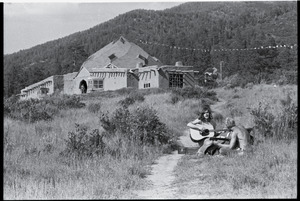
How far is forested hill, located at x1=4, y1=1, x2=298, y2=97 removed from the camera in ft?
115

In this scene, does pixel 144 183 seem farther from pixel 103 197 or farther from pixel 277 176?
pixel 277 176

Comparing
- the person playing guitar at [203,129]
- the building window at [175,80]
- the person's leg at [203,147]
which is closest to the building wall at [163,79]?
the building window at [175,80]

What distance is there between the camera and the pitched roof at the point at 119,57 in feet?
134

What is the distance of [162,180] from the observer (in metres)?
7.09

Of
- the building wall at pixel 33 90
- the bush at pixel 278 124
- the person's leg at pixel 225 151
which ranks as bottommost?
the person's leg at pixel 225 151

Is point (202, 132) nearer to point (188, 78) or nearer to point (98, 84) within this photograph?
point (188, 78)

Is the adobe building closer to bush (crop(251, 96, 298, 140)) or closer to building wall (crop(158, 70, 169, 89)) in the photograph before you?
building wall (crop(158, 70, 169, 89))

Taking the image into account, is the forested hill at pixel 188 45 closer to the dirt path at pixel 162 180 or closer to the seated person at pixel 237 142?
the dirt path at pixel 162 180

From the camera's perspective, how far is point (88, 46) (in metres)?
57.2

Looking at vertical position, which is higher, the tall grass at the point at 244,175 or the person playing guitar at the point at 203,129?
the person playing guitar at the point at 203,129

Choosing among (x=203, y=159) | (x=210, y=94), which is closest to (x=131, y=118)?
(x=203, y=159)

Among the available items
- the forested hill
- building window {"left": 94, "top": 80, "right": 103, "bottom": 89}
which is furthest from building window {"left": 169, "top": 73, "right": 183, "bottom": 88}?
building window {"left": 94, "top": 80, "right": 103, "bottom": 89}

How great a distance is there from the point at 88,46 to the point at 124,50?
14567 mm

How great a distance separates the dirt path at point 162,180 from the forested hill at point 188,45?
1970cm
